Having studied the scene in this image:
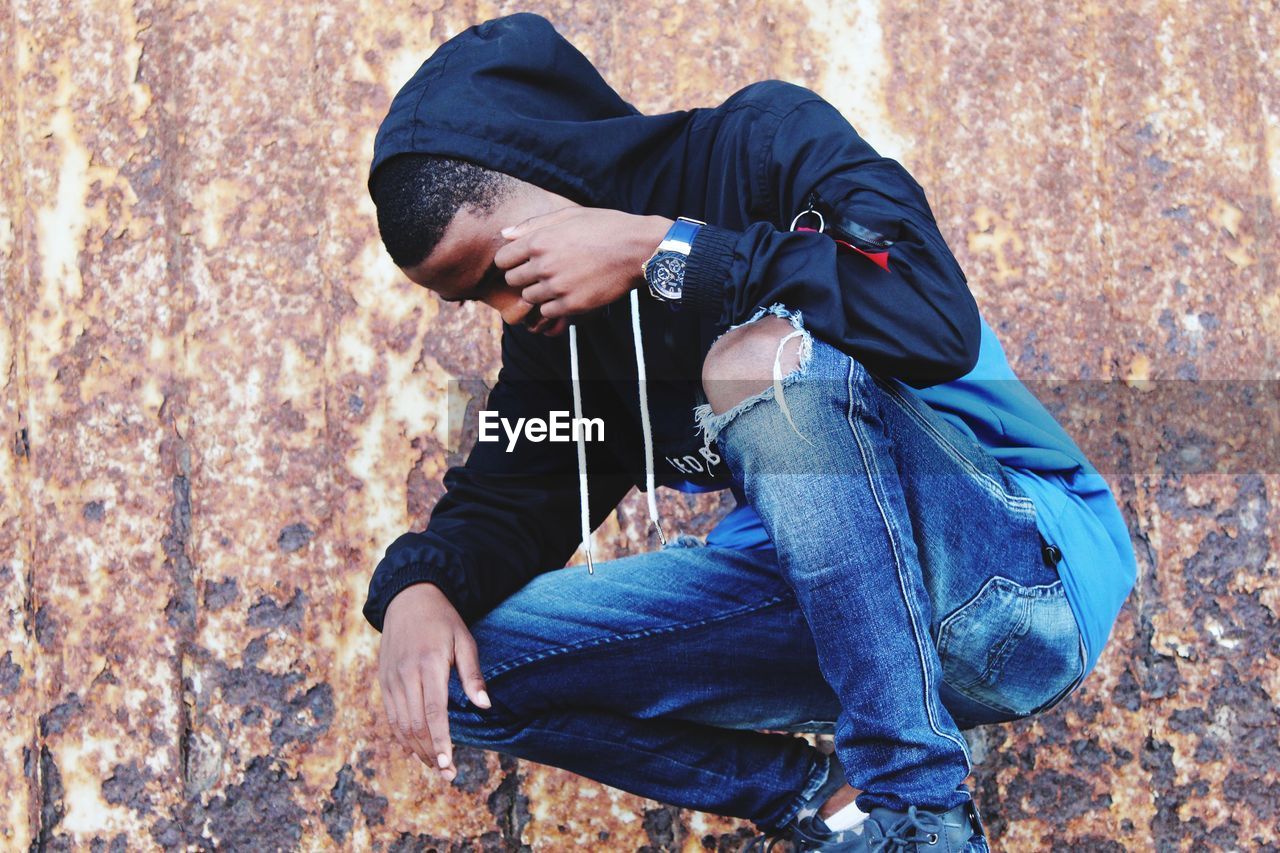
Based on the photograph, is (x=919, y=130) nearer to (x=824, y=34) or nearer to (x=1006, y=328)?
(x=824, y=34)

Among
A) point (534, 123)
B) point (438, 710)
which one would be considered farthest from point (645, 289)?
point (438, 710)

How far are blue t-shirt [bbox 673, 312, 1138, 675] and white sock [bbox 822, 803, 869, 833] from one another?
358 mm

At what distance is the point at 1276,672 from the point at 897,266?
51.6 inches

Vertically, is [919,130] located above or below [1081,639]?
above

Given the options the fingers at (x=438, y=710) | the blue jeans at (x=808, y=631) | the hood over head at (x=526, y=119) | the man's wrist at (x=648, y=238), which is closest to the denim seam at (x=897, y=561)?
the blue jeans at (x=808, y=631)

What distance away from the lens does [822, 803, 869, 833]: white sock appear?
158 cm

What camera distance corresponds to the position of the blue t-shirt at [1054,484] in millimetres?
1564

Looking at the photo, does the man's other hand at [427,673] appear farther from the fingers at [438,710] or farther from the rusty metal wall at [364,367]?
the rusty metal wall at [364,367]

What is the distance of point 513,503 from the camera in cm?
190

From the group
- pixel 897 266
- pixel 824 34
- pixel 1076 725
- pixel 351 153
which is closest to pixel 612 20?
pixel 824 34

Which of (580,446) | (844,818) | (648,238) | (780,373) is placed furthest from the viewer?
(580,446)

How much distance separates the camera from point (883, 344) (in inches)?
53.9

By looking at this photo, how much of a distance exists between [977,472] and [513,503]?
0.72 metres

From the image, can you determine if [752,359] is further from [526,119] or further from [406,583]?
[406,583]
